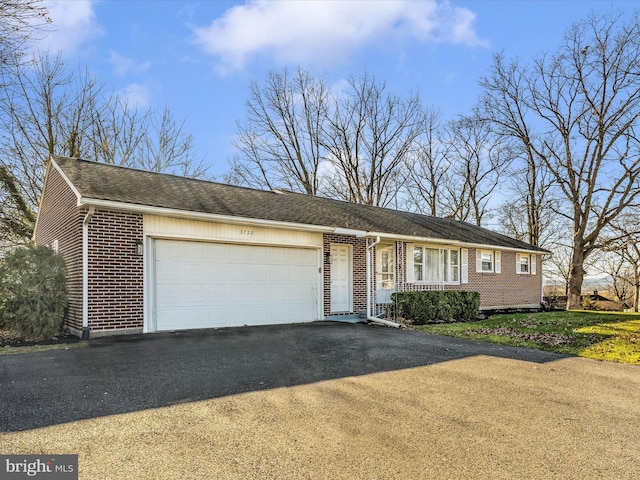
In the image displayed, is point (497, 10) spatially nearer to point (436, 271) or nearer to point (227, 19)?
point (227, 19)

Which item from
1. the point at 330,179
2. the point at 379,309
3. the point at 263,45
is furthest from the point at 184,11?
the point at 330,179

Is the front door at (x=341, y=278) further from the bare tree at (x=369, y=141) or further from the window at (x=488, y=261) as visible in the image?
the bare tree at (x=369, y=141)

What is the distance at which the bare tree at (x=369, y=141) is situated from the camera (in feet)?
99.6

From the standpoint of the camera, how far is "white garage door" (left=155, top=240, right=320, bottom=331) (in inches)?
387

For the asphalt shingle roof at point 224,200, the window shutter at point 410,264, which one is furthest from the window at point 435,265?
the asphalt shingle roof at point 224,200

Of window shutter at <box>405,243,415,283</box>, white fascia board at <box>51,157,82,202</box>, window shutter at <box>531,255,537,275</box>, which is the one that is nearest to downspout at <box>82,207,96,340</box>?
white fascia board at <box>51,157,82,202</box>

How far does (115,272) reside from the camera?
9078 mm

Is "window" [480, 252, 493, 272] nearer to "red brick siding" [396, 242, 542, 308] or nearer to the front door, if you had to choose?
"red brick siding" [396, 242, 542, 308]

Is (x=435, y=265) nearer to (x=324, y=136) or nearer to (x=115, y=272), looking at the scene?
(x=115, y=272)

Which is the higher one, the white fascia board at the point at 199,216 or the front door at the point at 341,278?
the white fascia board at the point at 199,216

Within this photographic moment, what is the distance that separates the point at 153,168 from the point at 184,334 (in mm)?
17066

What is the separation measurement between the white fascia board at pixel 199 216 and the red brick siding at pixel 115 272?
0.30 metres

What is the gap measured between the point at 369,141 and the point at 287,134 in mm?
6078

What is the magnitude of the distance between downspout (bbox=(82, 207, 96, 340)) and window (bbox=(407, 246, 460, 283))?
10183 mm
